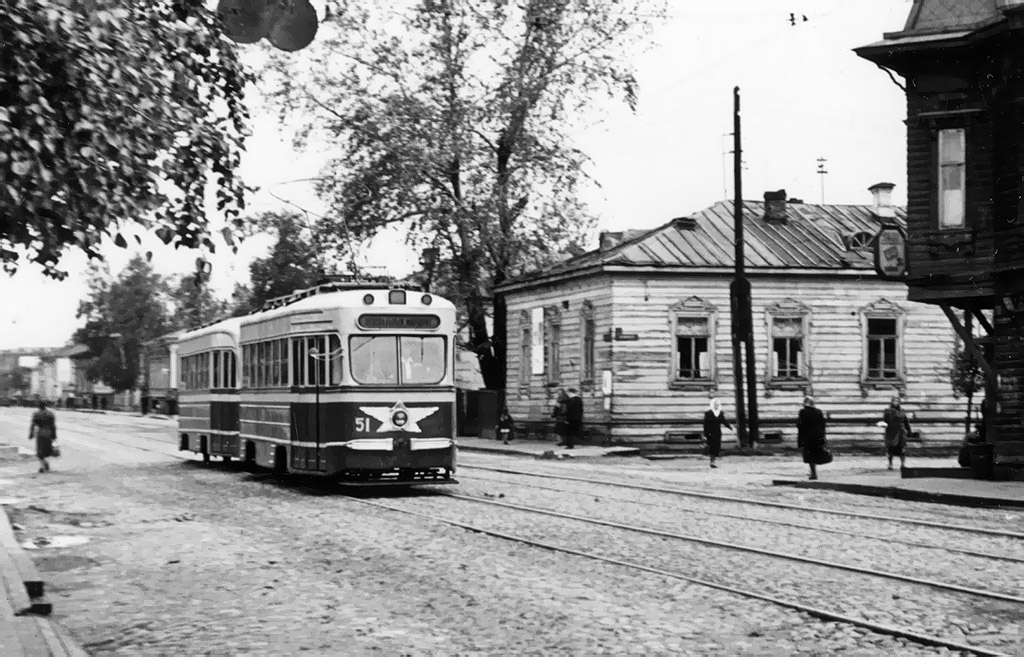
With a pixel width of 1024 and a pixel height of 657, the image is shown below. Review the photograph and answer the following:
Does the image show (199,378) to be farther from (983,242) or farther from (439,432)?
(983,242)

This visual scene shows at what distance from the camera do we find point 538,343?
47969 millimetres

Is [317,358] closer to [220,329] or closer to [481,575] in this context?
[220,329]

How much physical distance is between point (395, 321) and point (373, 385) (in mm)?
1080

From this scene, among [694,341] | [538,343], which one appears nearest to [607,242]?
[538,343]

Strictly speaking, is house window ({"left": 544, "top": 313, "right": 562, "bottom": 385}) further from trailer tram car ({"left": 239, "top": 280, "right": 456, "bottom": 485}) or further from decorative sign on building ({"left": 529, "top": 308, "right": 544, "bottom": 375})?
trailer tram car ({"left": 239, "top": 280, "right": 456, "bottom": 485})

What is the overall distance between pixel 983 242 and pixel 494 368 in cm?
2780

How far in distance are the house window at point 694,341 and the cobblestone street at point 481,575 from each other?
18918mm

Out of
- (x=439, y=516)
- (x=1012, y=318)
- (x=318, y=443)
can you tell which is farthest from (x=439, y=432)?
(x=1012, y=318)

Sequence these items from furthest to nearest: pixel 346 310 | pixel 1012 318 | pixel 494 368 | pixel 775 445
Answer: pixel 494 368
pixel 775 445
pixel 1012 318
pixel 346 310

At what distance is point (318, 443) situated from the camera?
2259cm

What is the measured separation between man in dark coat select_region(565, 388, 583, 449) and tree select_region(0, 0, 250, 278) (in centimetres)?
3224

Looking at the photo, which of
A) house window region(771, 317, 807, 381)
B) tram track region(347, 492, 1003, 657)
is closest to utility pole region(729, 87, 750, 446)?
house window region(771, 317, 807, 381)

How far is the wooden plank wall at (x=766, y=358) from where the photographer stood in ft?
140

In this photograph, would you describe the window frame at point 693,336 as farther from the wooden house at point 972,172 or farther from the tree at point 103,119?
the tree at point 103,119
